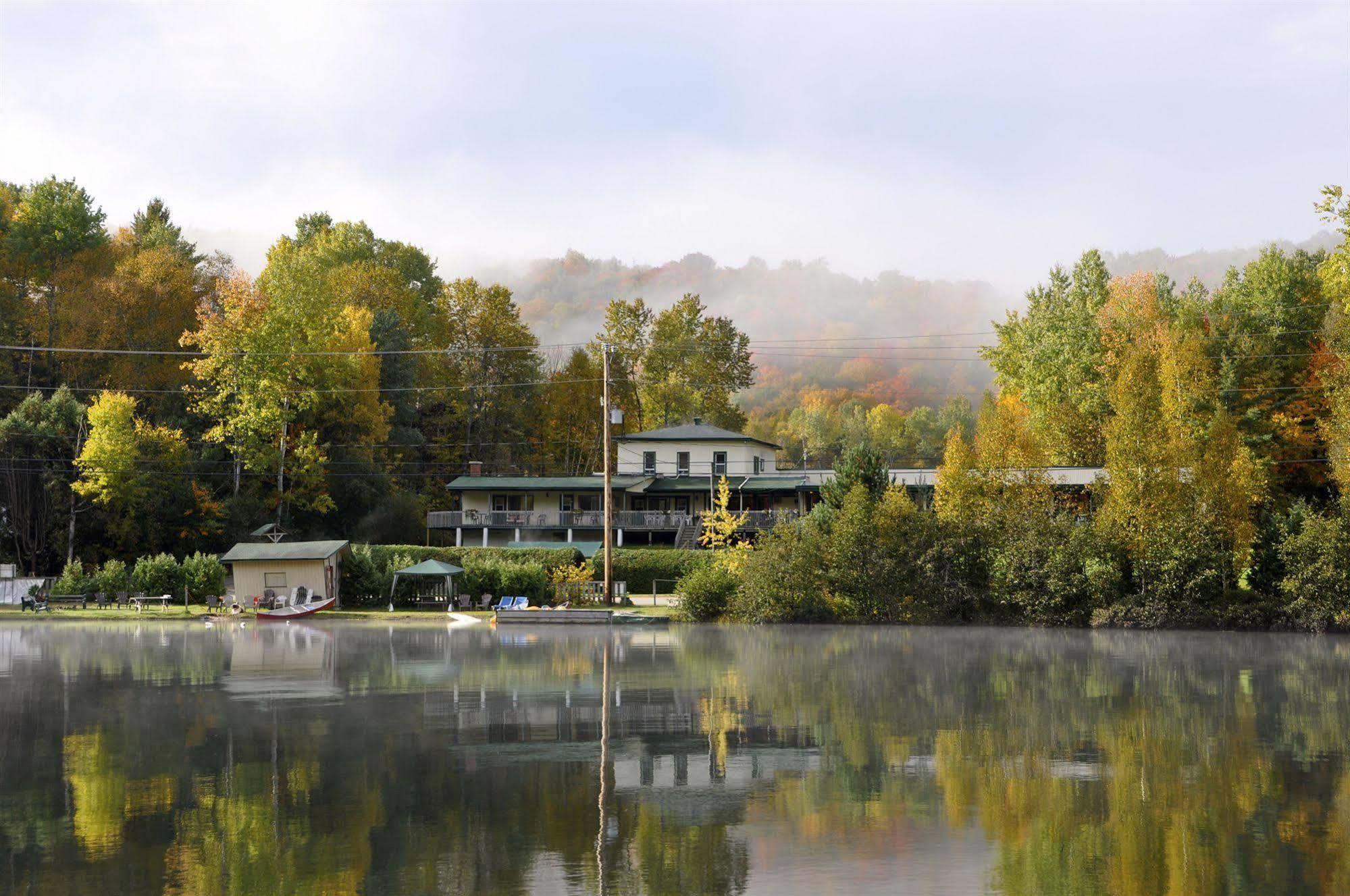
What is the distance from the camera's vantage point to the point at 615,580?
5262 centimetres

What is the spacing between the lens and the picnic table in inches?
1827

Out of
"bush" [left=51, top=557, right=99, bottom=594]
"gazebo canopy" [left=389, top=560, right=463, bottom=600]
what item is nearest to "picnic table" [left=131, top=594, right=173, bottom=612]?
"bush" [left=51, top=557, right=99, bottom=594]

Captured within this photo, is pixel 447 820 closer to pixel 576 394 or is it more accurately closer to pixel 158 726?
pixel 158 726

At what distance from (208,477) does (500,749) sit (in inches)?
2043

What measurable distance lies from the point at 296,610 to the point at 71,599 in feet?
33.3

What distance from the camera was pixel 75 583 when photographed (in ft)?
159

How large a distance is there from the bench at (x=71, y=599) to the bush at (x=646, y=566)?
21.2 metres

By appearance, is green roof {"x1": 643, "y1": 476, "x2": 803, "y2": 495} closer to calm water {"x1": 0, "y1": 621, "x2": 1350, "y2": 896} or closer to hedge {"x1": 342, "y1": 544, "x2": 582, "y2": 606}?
hedge {"x1": 342, "y1": 544, "x2": 582, "y2": 606}

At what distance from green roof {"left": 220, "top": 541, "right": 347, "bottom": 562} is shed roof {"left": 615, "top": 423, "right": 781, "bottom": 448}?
28.7m

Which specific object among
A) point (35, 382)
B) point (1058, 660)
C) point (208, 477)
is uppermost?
point (35, 382)

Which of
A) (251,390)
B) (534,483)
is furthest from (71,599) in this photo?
(534,483)

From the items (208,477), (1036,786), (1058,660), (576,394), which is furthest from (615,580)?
(1036,786)

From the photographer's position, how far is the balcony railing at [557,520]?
67.8 m

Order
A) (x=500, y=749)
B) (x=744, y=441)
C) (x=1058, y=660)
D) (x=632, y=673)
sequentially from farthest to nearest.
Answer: (x=744, y=441) → (x=1058, y=660) → (x=632, y=673) → (x=500, y=749)
